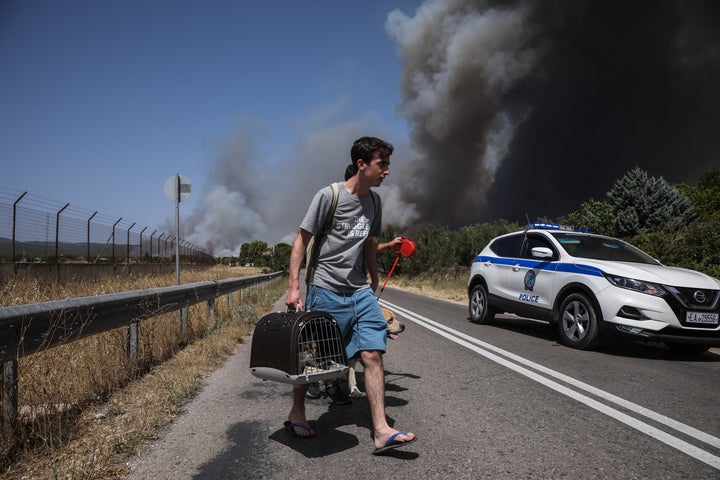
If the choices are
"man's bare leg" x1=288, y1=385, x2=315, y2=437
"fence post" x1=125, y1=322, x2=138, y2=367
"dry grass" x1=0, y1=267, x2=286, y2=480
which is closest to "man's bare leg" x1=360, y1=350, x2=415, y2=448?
"man's bare leg" x1=288, y1=385, x2=315, y2=437

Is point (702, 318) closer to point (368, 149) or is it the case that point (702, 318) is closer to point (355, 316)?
point (355, 316)

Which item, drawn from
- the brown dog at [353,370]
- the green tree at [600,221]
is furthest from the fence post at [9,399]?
the green tree at [600,221]

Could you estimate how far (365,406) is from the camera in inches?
159

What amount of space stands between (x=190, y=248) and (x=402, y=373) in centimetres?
2882

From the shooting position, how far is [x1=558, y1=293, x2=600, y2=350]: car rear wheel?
6.36 m

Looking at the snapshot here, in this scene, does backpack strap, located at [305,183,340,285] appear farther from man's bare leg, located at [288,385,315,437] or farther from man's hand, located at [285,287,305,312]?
man's bare leg, located at [288,385,315,437]

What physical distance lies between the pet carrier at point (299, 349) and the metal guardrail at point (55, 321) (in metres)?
1.47

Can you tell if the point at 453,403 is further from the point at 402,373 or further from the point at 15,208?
the point at 15,208

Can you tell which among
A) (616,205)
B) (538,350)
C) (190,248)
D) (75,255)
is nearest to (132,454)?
(538,350)

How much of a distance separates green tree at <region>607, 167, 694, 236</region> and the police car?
2581 centimetres

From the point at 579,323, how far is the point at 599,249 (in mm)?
1383

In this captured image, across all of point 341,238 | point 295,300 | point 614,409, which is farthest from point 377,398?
point 614,409

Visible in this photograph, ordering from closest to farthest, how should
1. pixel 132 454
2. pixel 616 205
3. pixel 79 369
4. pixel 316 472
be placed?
pixel 316 472 → pixel 132 454 → pixel 79 369 → pixel 616 205

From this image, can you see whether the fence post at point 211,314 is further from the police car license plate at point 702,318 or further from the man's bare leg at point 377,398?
the police car license plate at point 702,318
